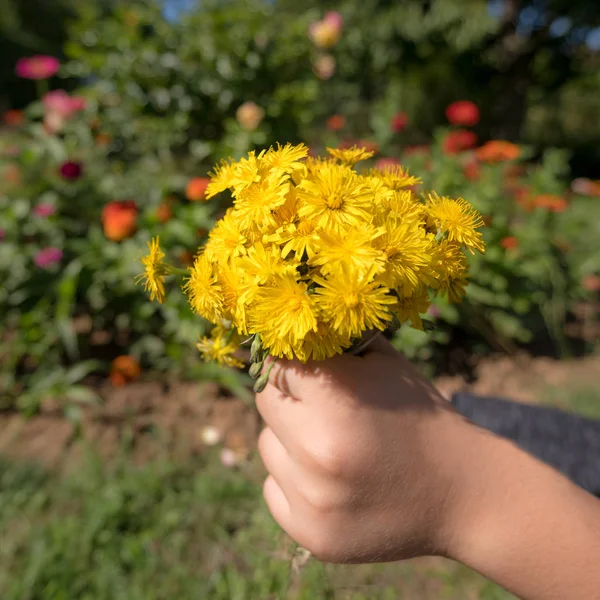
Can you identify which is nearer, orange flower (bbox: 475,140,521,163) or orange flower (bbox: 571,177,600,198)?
orange flower (bbox: 475,140,521,163)

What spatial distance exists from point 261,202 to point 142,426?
1.69 meters

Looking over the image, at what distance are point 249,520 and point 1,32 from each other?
12.8 m

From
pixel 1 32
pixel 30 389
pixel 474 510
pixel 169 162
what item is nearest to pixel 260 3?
pixel 169 162

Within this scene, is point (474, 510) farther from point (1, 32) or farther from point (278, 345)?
point (1, 32)

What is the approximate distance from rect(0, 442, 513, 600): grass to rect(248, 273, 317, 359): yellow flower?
0.67 m

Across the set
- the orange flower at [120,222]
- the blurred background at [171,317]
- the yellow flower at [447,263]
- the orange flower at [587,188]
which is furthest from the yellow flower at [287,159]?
the orange flower at [587,188]

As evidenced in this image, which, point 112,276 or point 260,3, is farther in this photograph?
point 260,3

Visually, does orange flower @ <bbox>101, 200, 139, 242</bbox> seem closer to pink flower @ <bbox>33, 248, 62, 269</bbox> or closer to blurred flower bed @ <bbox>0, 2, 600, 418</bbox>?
blurred flower bed @ <bbox>0, 2, 600, 418</bbox>

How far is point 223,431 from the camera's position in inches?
79.2

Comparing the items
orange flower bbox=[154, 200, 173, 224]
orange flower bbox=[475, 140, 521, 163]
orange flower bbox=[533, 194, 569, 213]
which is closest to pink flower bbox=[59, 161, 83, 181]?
orange flower bbox=[154, 200, 173, 224]

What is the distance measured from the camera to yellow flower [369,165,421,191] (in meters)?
0.66

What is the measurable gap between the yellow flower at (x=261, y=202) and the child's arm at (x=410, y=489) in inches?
7.7

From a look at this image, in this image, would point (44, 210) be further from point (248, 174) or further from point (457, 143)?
point (457, 143)

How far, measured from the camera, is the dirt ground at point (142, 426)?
1.88m
